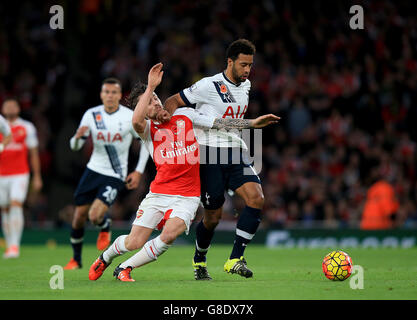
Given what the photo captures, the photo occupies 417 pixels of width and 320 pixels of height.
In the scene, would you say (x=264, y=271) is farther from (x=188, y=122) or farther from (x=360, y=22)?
(x=360, y=22)

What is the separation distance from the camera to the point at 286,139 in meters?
20.5

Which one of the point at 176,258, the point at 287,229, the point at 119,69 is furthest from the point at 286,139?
the point at 176,258

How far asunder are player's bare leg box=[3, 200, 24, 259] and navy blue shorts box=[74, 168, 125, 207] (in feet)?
10.1

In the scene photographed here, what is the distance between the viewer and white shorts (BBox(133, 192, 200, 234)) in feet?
27.1

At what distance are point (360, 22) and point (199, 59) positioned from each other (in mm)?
4674

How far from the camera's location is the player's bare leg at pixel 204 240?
29.3ft

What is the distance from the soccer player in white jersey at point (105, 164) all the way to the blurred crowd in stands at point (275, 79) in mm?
7604

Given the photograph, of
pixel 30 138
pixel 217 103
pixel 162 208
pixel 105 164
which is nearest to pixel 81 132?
pixel 105 164

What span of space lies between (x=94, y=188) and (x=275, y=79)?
11.1 meters

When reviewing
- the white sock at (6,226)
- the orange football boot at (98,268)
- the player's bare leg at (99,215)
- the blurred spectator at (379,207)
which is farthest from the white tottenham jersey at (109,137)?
the blurred spectator at (379,207)

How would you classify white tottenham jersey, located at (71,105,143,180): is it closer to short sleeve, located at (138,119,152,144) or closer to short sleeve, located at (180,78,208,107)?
short sleeve, located at (180,78,208,107)

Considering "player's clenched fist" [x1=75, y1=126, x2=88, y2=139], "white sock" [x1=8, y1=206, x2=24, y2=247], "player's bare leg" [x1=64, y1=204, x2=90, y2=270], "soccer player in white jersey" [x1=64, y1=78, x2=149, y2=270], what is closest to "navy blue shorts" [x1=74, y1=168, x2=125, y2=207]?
"soccer player in white jersey" [x1=64, y1=78, x2=149, y2=270]

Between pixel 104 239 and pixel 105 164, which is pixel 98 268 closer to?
pixel 104 239

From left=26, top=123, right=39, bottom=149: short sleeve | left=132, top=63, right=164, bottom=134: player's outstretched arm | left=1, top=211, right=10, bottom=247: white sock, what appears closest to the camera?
left=132, top=63, right=164, bottom=134: player's outstretched arm
